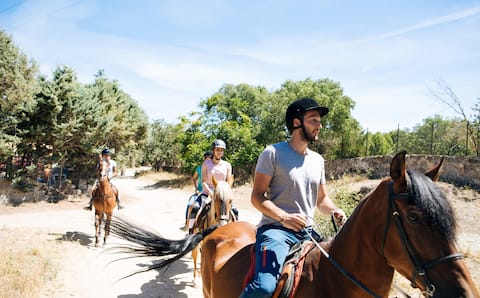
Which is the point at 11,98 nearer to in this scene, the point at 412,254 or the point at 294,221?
the point at 294,221

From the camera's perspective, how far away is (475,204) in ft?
42.3

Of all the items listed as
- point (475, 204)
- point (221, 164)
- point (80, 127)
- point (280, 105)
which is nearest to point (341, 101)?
point (280, 105)

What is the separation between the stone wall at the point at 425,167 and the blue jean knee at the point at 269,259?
14.7 meters

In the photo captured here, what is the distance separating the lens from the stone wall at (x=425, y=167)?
14406 millimetres

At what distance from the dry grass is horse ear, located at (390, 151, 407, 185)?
6101 millimetres

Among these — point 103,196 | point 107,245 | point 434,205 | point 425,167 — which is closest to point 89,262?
point 107,245

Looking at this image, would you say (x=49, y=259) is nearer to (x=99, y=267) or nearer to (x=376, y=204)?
(x=99, y=267)

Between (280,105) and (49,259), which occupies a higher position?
(280,105)

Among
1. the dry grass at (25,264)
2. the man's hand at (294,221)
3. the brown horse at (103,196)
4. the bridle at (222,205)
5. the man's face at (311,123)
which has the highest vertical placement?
the man's face at (311,123)

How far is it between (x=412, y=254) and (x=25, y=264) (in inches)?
304

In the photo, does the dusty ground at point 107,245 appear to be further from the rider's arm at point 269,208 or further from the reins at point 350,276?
the rider's arm at point 269,208

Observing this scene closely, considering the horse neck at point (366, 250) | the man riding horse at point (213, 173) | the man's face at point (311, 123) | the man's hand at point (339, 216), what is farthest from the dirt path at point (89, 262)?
the horse neck at point (366, 250)

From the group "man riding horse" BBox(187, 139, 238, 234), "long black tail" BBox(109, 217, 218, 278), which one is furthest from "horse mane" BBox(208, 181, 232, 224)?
"long black tail" BBox(109, 217, 218, 278)

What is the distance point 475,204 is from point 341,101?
658 inches
